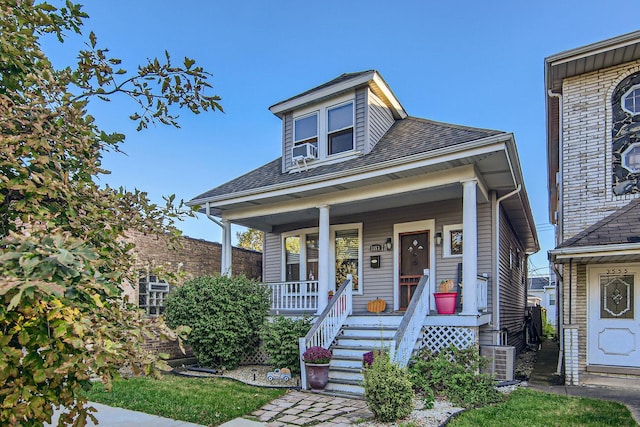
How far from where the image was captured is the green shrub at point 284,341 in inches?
311

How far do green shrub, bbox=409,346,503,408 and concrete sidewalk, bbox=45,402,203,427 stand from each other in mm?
3118

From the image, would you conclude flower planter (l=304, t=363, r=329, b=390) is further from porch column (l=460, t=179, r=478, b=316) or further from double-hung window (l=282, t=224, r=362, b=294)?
double-hung window (l=282, t=224, r=362, b=294)

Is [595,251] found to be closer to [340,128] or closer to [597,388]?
[597,388]

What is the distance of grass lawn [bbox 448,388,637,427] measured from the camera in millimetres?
4984

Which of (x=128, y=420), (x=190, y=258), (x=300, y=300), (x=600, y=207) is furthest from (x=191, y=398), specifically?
(x=600, y=207)

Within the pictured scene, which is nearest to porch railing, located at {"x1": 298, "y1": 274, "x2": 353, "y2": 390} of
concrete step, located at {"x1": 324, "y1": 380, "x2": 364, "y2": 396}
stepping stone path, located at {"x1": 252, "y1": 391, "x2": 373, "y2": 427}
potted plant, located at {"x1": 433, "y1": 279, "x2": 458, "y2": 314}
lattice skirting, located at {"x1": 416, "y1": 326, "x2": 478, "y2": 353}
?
concrete step, located at {"x1": 324, "y1": 380, "x2": 364, "y2": 396}

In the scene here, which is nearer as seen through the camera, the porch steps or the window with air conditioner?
the porch steps

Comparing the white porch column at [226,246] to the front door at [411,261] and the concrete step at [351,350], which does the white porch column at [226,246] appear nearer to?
the concrete step at [351,350]

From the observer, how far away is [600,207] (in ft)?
26.8

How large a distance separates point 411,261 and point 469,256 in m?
2.65

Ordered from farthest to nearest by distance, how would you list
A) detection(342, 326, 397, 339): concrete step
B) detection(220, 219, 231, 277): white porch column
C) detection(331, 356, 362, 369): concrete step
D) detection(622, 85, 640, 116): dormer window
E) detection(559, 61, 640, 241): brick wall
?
detection(220, 219, 231, 277): white porch column → detection(559, 61, 640, 241): brick wall → detection(622, 85, 640, 116): dormer window → detection(342, 326, 397, 339): concrete step → detection(331, 356, 362, 369): concrete step

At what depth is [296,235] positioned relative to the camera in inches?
472

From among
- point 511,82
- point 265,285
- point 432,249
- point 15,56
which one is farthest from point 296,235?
point 511,82

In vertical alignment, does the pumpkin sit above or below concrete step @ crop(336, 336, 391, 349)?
above
